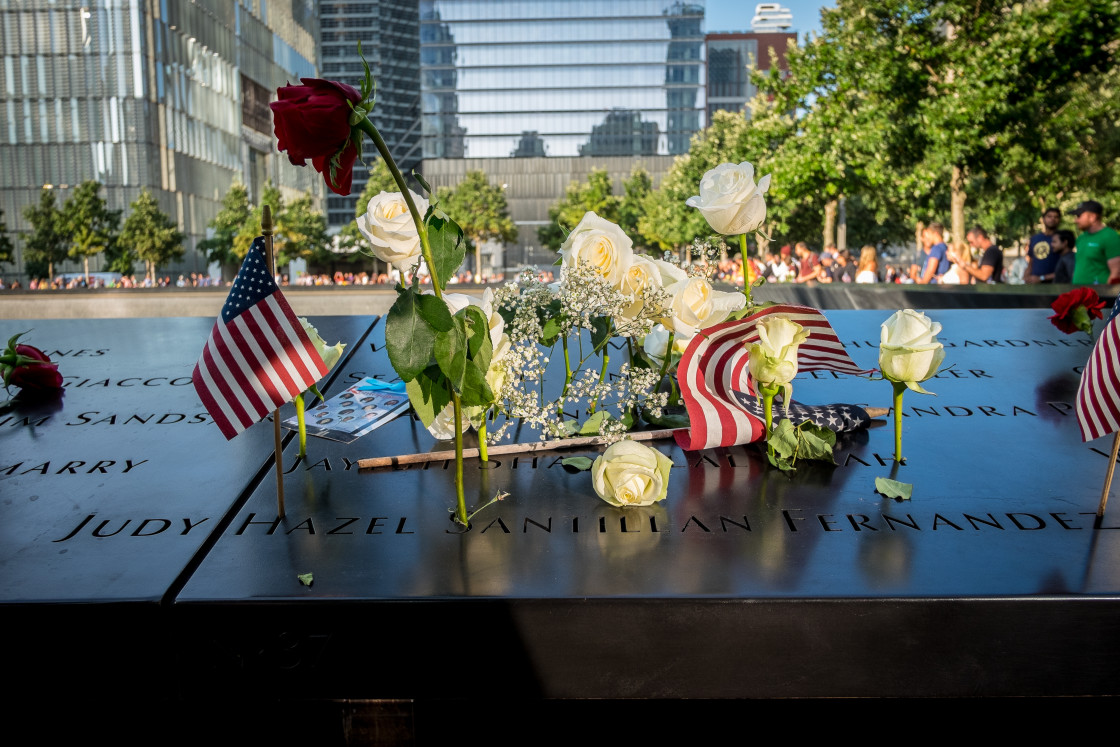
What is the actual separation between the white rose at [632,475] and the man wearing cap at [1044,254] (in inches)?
416

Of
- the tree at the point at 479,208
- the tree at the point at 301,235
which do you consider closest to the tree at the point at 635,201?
the tree at the point at 479,208

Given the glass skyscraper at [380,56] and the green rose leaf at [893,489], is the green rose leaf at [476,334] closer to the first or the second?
the green rose leaf at [893,489]

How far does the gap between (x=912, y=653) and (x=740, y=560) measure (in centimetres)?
37

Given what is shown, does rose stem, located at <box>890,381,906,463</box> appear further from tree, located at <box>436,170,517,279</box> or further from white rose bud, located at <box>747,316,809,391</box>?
tree, located at <box>436,170,517,279</box>

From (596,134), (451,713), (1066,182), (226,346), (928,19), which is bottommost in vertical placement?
(451,713)

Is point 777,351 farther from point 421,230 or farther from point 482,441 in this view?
point 421,230

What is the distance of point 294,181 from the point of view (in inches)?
2938

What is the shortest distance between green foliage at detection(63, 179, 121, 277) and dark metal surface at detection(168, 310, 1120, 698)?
47638mm

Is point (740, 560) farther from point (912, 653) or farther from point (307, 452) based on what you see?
point (307, 452)

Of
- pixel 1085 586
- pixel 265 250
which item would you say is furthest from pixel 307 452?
pixel 1085 586

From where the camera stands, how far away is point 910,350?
2.32 m

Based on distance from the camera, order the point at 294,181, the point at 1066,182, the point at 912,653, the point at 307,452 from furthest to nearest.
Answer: the point at 294,181
the point at 1066,182
the point at 307,452
the point at 912,653

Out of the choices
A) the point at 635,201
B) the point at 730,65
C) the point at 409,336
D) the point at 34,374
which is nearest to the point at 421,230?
the point at 409,336

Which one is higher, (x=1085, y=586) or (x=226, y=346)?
(x=226, y=346)
